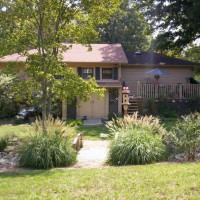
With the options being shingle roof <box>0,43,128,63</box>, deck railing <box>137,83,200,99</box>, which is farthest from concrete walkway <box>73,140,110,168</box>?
shingle roof <box>0,43,128,63</box>

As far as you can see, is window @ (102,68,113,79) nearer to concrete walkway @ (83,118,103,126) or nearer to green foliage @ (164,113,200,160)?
concrete walkway @ (83,118,103,126)

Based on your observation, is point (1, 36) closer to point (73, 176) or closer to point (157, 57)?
point (73, 176)

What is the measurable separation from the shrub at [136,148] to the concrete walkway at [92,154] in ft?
1.78

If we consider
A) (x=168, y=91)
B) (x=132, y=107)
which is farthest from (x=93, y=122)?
(x=168, y=91)

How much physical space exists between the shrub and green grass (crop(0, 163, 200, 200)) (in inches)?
41.0

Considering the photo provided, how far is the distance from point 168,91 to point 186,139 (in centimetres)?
1361

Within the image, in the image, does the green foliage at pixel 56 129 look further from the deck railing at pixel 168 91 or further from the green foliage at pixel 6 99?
the deck railing at pixel 168 91

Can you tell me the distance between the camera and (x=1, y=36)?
367 inches

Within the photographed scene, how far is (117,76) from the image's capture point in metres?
22.0

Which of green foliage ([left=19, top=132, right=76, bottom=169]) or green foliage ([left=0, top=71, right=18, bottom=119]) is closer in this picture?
green foliage ([left=19, top=132, right=76, bottom=169])

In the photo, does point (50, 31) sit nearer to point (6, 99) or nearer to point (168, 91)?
point (6, 99)

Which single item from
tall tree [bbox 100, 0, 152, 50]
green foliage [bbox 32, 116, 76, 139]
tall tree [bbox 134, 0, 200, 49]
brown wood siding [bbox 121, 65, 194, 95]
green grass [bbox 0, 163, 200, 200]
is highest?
tall tree [bbox 100, 0, 152, 50]

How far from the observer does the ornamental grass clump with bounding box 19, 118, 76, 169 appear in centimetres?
822

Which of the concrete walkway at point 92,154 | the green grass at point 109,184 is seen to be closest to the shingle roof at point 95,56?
the concrete walkway at point 92,154
